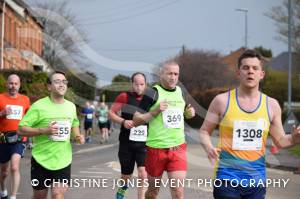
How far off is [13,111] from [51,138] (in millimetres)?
2595

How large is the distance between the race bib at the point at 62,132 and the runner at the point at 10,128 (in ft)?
7.55

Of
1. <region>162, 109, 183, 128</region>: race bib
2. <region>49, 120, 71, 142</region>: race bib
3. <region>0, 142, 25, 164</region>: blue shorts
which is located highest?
<region>162, 109, 183, 128</region>: race bib

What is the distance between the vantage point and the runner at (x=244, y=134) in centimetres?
508

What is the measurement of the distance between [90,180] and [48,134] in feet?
16.9

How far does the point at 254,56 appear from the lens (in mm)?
5160

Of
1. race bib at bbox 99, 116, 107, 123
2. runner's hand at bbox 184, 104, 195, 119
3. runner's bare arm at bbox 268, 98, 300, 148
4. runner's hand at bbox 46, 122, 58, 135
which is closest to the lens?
runner's bare arm at bbox 268, 98, 300, 148

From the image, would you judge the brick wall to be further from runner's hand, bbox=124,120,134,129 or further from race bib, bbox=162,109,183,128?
race bib, bbox=162,109,183,128

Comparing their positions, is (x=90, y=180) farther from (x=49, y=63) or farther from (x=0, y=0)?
(x=0, y=0)

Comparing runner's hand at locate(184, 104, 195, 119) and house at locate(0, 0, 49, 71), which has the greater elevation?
house at locate(0, 0, 49, 71)

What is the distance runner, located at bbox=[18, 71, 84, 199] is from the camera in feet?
21.0

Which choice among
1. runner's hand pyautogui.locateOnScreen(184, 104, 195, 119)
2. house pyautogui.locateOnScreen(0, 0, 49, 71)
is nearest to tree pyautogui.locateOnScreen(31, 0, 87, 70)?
house pyautogui.locateOnScreen(0, 0, 49, 71)

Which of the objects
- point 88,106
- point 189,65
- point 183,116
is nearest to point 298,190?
point 183,116

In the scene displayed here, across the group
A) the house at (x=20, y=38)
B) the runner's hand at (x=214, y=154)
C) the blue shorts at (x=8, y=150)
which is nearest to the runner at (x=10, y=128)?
the blue shorts at (x=8, y=150)

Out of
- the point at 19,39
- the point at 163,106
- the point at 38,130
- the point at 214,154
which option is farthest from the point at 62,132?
the point at 19,39
